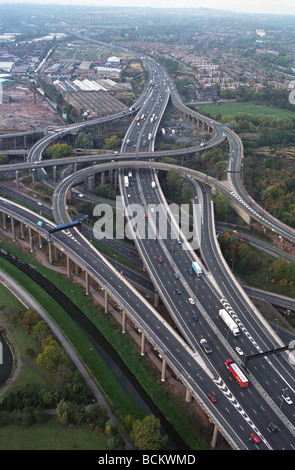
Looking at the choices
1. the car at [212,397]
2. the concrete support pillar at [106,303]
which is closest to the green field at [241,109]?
the concrete support pillar at [106,303]

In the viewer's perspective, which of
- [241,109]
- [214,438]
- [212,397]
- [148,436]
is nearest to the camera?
[148,436]

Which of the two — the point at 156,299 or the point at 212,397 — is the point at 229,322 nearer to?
the point at 212,397

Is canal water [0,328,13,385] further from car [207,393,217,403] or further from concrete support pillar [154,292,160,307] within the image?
car [207,393,217,403]

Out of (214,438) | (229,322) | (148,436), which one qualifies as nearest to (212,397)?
(214,438)

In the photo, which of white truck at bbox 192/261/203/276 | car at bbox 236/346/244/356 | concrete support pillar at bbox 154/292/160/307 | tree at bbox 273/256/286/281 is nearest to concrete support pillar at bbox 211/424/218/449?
car at bbox 236/346/244/356

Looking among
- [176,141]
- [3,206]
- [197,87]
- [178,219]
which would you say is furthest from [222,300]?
[197,87]
